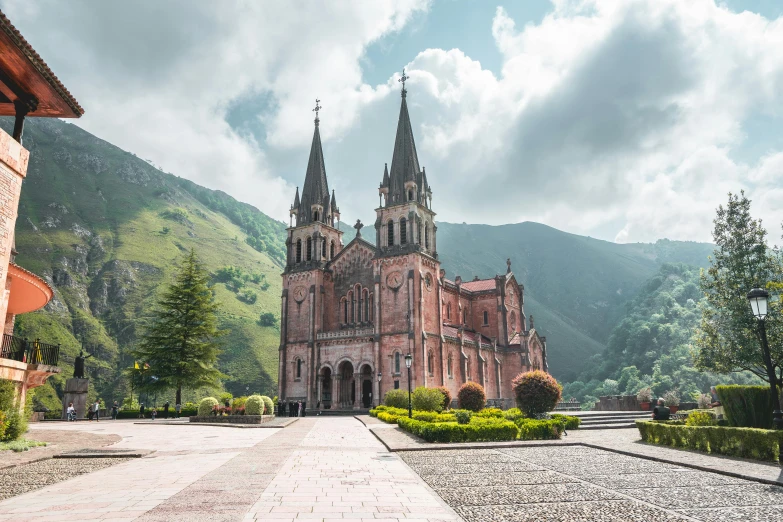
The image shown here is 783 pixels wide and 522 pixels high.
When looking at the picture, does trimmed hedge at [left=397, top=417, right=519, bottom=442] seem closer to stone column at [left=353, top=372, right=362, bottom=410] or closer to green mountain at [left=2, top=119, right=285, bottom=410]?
stone column at [left=353, top=372, right=362, bottom=410]

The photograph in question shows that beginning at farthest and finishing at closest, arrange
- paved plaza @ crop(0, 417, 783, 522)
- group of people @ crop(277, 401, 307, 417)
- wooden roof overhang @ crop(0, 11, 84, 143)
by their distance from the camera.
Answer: group of people @ crop(277, 401, 307, 417) < wooden roof overhang @ crop(0, 11, 84, 143) < paved plaza @ crop(0, 417, 783, 522)

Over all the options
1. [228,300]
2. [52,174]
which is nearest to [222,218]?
[52,174]

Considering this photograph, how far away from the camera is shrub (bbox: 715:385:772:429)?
1603cm

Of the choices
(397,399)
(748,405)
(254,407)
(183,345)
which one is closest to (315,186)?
(183,345)

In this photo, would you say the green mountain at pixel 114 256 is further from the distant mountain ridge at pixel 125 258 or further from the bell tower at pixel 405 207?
the bell tower at pixel 405 207

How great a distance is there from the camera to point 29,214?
98125 millimetres

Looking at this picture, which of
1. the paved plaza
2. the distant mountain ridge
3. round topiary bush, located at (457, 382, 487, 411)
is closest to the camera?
the paved plaza

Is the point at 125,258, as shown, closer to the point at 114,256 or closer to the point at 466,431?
the point at 114,256

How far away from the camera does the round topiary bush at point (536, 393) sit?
26.0 metres

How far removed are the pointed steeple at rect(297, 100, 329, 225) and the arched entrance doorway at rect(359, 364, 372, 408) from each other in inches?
680

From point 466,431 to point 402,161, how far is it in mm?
36502

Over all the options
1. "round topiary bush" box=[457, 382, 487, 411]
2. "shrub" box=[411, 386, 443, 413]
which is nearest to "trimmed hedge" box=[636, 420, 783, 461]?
"shrub" box=[411, 386, 443, 413]

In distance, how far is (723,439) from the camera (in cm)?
1443

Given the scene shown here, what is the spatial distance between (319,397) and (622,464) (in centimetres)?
3669
